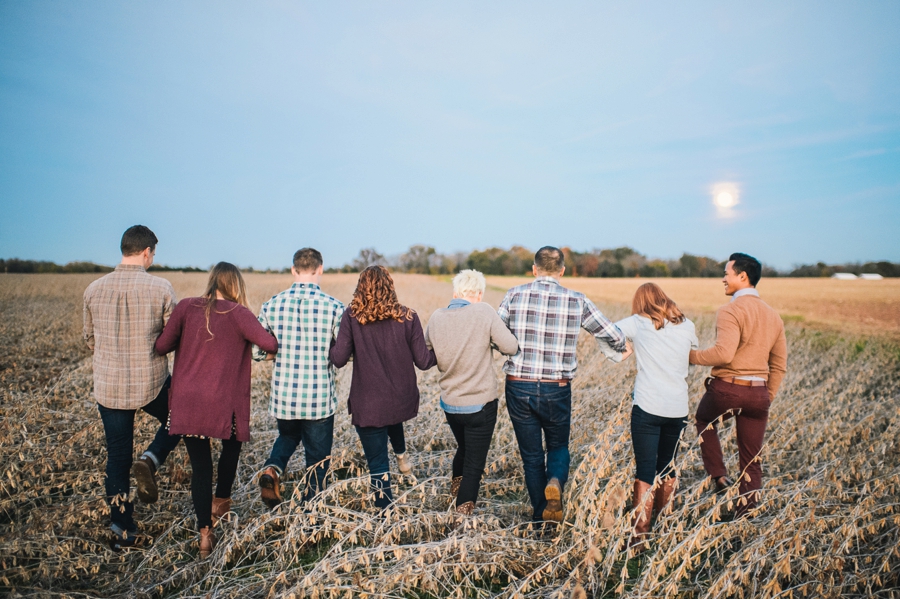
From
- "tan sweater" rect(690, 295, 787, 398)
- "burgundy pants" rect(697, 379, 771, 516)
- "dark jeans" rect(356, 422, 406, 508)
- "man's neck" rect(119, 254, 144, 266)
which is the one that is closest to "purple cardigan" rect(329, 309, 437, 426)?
"dark jeans" rect(356, 422, 406, 508)

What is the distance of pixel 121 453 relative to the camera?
3904mm

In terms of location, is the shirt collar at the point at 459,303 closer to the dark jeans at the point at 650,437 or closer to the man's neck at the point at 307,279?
the man's neck at the point at 307,279

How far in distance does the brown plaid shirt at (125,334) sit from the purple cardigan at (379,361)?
4.79ft

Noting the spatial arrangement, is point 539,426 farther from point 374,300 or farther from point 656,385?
point 374,300

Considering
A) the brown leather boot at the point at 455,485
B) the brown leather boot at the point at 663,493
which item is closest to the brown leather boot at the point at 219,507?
the brown leather boot at the point at 455,485

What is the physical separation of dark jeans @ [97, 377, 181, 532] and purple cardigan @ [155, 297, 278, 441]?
529 millimetres

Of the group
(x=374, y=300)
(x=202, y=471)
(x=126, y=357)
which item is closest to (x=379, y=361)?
(x=374, y=300)

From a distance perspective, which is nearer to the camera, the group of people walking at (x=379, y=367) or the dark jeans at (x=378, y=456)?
the group of people walking at (x=379, y=367)

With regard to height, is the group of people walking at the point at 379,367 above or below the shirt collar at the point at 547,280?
below

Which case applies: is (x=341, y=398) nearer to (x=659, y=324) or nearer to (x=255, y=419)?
(x=255, y=419)

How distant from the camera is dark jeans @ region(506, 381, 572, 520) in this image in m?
4.00

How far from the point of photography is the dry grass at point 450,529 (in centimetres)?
307

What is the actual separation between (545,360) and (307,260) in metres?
2.13

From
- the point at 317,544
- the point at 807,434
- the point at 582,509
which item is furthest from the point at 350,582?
the point at 807,434
